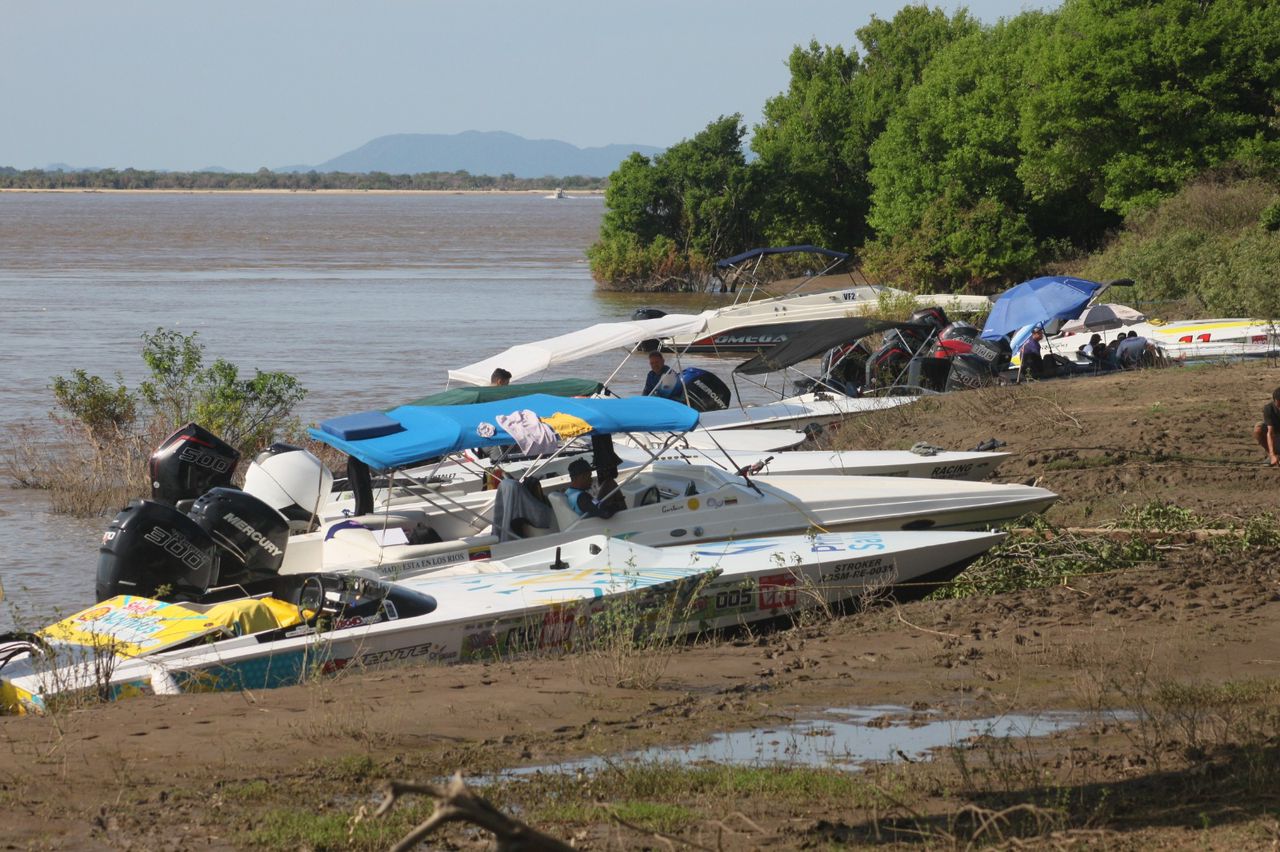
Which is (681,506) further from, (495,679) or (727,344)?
(727,344)

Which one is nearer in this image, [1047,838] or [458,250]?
[1047,838]

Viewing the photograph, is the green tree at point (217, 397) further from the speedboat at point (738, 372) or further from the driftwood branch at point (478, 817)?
the driftwood branch at point (478, 817)

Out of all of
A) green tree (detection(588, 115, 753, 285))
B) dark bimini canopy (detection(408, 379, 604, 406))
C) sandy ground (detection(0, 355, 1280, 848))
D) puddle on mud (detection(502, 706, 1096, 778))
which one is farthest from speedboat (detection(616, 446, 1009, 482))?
green tree (detection(588, 115, 753, 285))

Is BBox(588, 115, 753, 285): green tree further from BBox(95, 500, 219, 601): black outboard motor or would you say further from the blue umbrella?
BBox(95, 500, 219, 601): black outboard motor

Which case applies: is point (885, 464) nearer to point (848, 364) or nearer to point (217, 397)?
point (848, 364)

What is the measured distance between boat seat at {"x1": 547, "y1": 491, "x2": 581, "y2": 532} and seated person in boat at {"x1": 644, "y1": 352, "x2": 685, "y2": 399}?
327 inches

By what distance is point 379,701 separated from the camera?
7938 millimetres

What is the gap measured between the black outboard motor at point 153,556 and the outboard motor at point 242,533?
0.79 feet

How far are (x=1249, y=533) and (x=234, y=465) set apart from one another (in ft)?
29.9

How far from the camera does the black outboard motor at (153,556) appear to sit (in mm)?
10102

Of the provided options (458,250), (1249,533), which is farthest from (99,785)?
(458,250)

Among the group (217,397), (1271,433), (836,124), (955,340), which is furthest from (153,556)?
(836,124)

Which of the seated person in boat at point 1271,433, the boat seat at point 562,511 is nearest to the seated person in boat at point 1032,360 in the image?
the seated person in boat at point 1271,433

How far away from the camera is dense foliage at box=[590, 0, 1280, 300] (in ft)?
125
